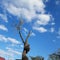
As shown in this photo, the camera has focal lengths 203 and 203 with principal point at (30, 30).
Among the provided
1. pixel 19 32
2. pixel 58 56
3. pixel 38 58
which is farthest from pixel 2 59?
pixel 58 56

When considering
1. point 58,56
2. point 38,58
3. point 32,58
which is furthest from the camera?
point 58,56

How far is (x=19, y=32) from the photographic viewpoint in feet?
73.8

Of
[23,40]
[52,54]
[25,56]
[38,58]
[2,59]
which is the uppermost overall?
[52,54]

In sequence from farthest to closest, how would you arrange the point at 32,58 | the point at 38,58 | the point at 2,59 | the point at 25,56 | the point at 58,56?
the point at 58,56 < the point at 32,58 < the point at 38,58 < the point at 2,59 < the point at 25,56

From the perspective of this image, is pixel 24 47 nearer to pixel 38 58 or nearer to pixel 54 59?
pixel 38 58

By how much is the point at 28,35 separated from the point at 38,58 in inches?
3622

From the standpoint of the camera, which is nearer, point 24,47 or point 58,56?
point 24,47

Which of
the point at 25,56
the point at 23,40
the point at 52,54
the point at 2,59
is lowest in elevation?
the point at 25,56

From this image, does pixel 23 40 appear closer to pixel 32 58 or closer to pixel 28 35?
pixel 28 35

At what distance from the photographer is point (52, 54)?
440ft

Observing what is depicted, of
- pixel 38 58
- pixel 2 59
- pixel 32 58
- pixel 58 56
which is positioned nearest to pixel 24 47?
pixel 2 59

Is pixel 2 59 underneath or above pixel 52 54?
underneath

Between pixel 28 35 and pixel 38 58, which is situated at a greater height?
pixel 38 58

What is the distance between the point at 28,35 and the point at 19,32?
110cm
